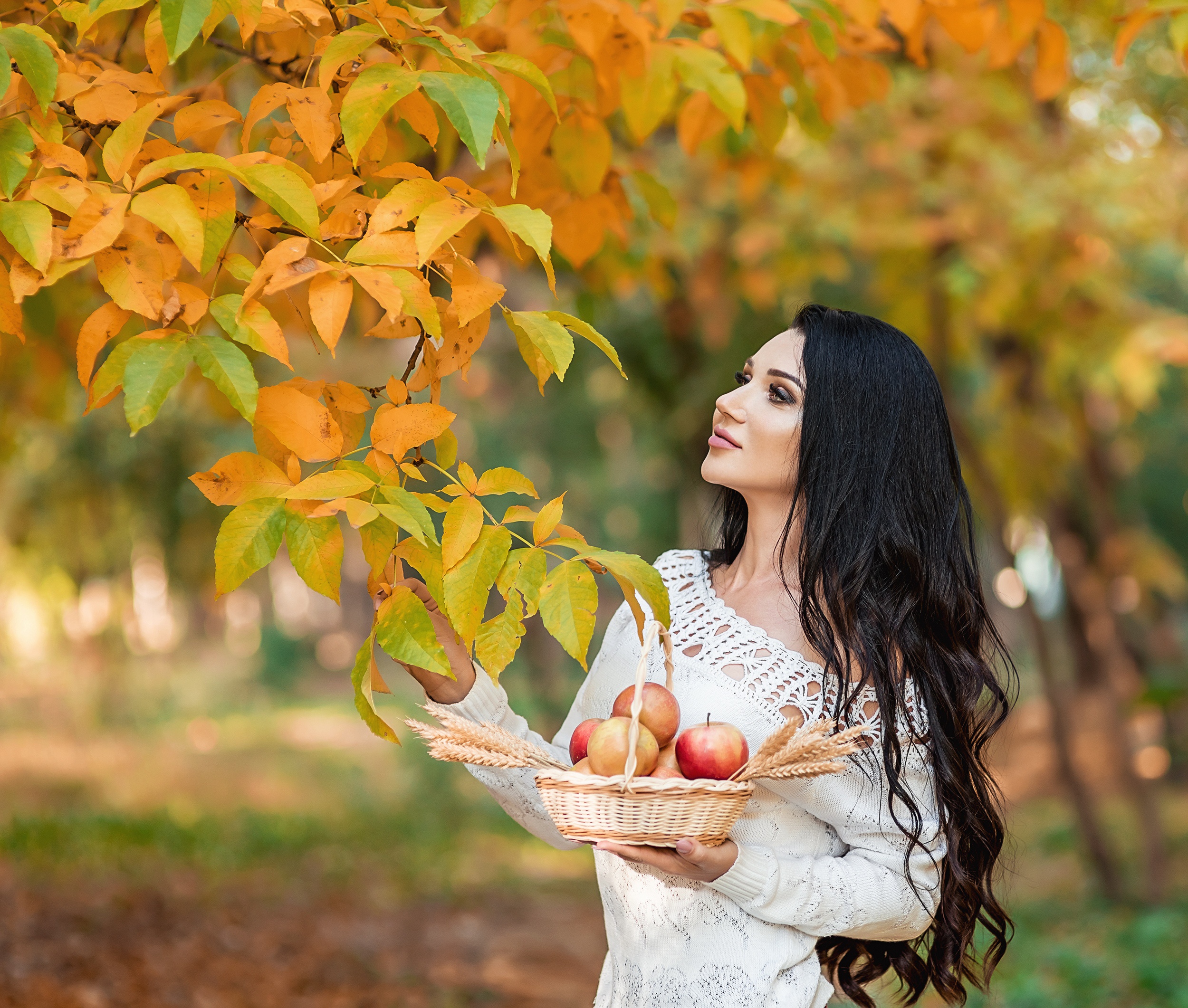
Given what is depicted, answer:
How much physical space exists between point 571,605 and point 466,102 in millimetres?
577

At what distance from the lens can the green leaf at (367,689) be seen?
1.41 metres

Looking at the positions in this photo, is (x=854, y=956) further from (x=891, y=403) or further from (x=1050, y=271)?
(x=1050, y=271)

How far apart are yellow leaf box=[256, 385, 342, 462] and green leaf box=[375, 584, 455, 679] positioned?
0.20 meters

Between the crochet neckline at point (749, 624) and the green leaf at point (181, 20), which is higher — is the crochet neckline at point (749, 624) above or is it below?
below

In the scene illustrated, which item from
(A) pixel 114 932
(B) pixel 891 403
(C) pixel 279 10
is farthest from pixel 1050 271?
(A) pixel 114 932

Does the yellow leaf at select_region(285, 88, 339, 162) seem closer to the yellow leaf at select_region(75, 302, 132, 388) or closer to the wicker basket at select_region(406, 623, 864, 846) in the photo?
the yellow leaf at select_region(75, 302, 132, 388)

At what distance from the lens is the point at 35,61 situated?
4.21 feet

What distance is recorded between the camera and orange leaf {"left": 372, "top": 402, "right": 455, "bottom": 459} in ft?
4.72

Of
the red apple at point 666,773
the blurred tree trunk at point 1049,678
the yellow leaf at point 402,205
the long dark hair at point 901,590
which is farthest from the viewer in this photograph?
the blurred tree trunk at point 1049,678

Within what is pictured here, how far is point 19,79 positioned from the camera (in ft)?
4.61

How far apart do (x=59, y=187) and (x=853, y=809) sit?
1.40 meters

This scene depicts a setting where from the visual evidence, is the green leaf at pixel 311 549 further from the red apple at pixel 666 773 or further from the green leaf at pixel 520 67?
the green leaf at pixel 520 67

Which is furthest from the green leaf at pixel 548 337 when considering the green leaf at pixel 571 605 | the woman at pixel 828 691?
the woman at pixel 828 691

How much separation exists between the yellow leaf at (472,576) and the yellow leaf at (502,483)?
38mm
